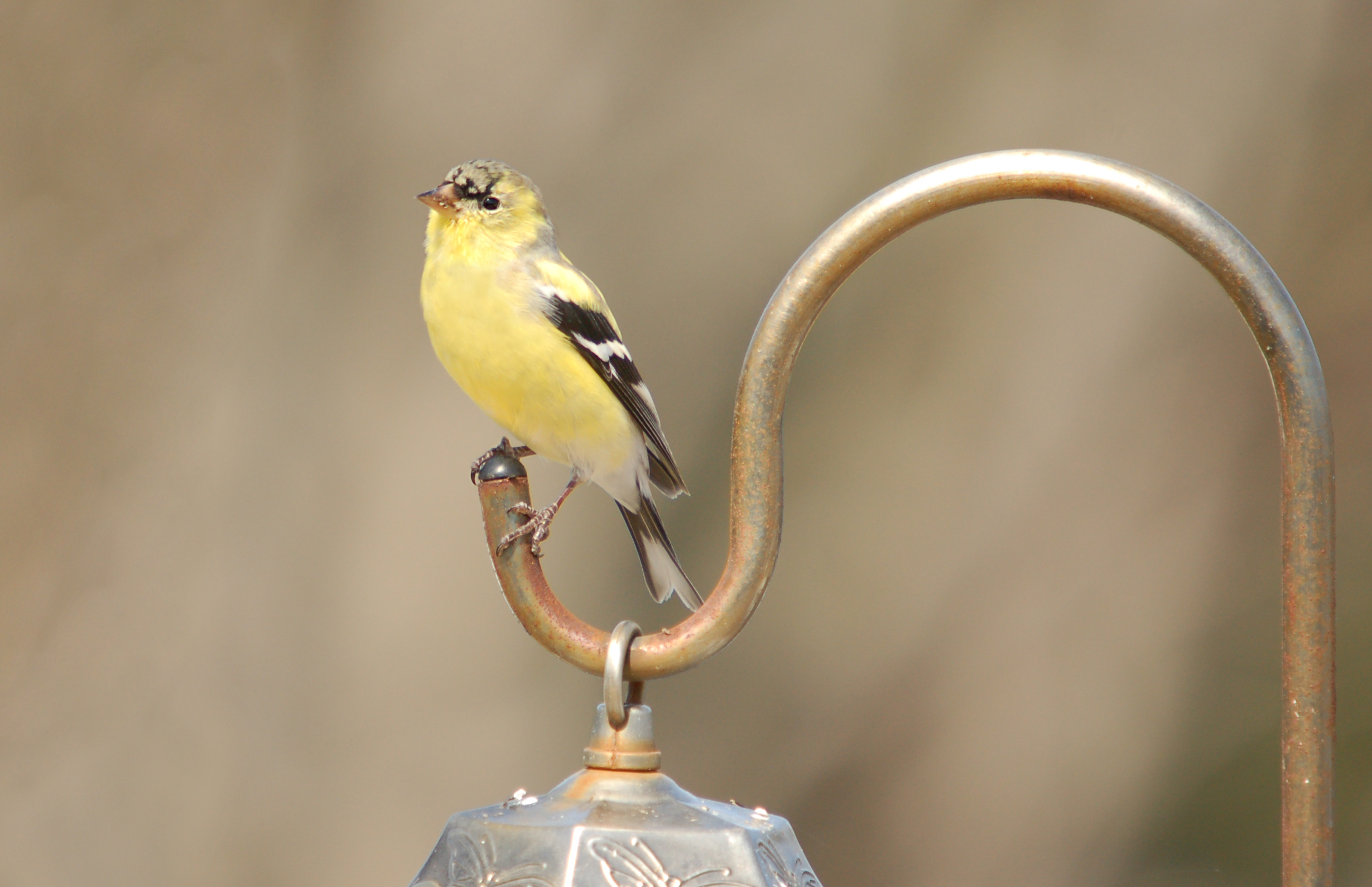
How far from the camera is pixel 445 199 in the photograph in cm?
227

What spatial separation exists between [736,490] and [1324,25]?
199 inches

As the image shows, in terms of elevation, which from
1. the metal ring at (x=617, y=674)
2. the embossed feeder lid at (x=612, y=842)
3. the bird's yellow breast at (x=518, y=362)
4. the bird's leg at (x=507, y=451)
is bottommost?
the embossed feeder lid at (x=612, y=842)

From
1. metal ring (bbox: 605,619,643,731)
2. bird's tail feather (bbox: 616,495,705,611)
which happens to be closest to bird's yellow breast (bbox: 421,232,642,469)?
bird's tail feather (bbox: 616,495,705,611)

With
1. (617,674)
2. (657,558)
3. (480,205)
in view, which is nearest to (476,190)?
(480,205)

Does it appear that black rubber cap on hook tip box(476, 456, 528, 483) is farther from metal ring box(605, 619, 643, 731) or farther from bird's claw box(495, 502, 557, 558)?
metal ring box(605, 619, 643, 731)

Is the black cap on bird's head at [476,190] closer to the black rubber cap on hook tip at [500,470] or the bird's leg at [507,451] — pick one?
the bird's leg at [507,451]

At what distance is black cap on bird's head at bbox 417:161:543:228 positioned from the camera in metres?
2.27

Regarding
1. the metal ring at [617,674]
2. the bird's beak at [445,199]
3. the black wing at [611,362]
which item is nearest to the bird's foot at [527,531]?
the metal ring at [617,674]

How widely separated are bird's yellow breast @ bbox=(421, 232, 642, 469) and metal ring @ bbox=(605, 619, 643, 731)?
916mm

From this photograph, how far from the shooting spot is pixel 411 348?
5.04 meters

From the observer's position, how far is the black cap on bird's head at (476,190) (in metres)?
2.27

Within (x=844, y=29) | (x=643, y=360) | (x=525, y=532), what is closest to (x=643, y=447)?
(x=525, y=532)

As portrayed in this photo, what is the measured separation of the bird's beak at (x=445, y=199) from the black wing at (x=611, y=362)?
0.71ft

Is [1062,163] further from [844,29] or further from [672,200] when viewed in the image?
[844,29]
